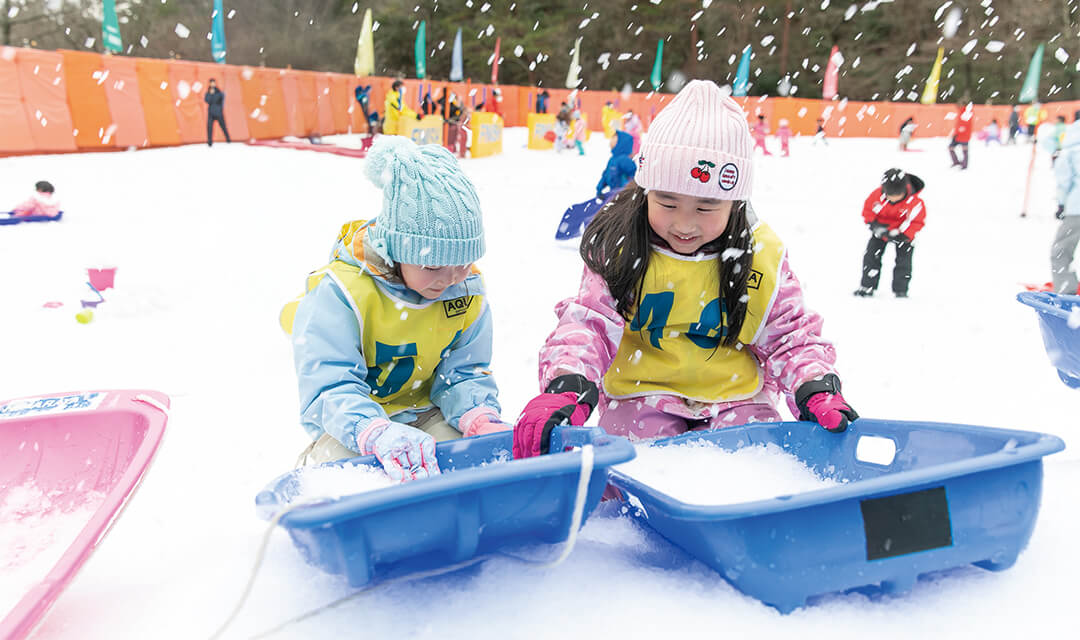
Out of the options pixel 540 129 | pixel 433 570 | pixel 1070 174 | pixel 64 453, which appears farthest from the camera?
pixel 540 129

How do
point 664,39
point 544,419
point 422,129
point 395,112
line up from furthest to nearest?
point 664,39 → point 422,129 → point 395,112 → point 544,419

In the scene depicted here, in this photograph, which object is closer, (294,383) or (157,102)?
(294,383)

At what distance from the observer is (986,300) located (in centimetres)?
543

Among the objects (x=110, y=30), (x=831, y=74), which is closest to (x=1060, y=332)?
(x=110, y=30)

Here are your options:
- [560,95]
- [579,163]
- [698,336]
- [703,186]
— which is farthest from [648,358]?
[560,95]

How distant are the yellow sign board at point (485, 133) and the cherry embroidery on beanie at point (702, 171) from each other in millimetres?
14301

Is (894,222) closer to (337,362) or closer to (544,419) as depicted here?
(544,419)

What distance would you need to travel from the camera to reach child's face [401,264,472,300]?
1.91 m

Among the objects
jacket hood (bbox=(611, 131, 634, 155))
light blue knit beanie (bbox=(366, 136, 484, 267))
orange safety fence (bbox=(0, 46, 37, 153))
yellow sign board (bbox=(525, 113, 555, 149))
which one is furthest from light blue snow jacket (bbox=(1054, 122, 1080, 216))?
yellow sign board (bbox=(525, 113, 555, 149))

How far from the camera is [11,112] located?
11469 millimetres

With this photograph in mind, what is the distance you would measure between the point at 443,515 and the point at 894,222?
5.33 meters

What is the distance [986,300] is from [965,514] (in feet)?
15.3

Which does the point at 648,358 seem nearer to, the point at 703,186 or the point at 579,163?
the point at 703,186

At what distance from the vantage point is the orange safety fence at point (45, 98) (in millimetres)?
11430
